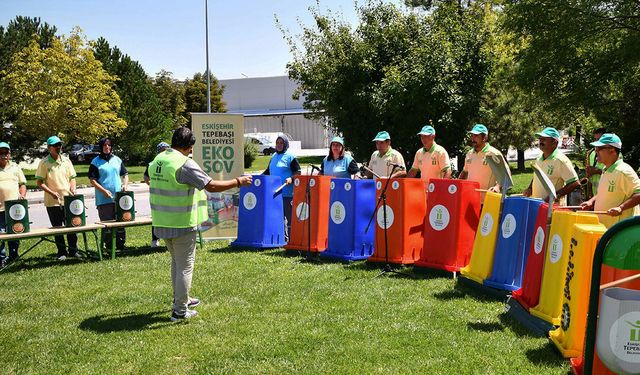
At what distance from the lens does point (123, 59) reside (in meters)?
38.8

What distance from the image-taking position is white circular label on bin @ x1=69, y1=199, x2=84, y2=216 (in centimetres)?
964

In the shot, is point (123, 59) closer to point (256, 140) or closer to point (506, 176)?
point (256, 140)

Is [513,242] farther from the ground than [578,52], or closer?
closer

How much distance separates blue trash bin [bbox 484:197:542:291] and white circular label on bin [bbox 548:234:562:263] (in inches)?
37.8

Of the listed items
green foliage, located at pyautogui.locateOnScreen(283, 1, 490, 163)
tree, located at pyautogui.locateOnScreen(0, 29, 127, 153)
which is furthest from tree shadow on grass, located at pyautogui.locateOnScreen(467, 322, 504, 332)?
tree, located at pyautogui.locateOnScreen(0, 29, 127, 153)

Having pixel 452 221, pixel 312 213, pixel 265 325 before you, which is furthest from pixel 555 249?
pixel 312 213

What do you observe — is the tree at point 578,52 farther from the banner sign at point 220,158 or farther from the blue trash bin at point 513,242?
the blue trash bin at point 513,242

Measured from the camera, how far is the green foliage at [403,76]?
53.3ft

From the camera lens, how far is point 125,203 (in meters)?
10.3

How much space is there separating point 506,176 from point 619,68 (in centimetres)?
1017

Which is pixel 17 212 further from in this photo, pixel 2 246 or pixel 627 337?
pixel 627 337

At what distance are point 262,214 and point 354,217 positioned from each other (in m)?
2.09

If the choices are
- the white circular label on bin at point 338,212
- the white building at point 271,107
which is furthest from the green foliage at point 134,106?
the white circular label on bin at point 338,212

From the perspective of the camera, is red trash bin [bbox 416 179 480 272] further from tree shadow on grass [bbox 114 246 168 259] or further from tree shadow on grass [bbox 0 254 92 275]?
tree shadow on grass [bbox 0 254 92 275]
